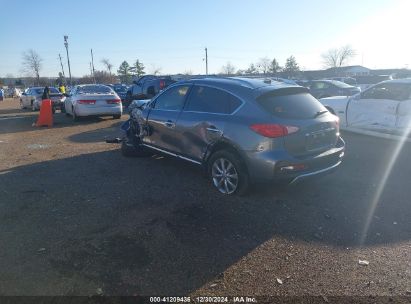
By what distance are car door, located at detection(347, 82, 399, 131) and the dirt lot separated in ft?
7.67

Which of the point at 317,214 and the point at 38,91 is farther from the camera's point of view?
the point at 38,91

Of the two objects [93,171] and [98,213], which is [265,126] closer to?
[98,213]

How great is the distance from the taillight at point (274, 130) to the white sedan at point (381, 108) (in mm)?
3993

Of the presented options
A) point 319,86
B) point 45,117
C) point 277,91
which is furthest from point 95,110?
point 319,86

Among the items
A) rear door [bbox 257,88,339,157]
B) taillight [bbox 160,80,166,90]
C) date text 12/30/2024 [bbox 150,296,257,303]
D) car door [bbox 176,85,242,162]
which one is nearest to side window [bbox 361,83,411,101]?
rear door [bbox 257,88,339,157]

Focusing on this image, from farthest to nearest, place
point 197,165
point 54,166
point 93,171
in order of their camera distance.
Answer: point 54,166 → point 93,171 → point 197,165

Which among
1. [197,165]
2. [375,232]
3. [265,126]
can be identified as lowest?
[375,232]

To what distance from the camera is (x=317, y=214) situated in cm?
477

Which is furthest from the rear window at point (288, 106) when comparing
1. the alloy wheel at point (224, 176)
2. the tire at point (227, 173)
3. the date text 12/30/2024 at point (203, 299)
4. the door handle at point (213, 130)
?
the date text 12/30/2024 at point (203, 299)

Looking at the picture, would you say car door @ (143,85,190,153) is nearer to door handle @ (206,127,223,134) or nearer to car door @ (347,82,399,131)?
door handle @ (206,127,223,134)

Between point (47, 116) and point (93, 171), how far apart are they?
8.78m

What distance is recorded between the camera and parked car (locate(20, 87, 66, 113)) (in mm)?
20984

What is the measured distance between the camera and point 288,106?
5.11 metres

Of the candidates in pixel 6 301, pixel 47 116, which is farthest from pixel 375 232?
pixel 47 116
